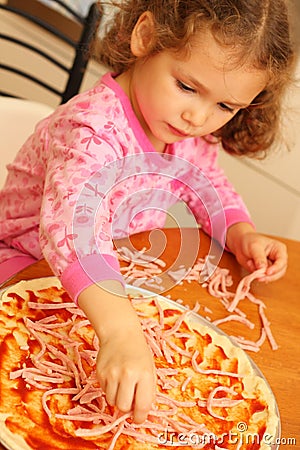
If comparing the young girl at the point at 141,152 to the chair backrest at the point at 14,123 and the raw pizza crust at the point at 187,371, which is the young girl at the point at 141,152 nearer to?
the raw pizza crust at the point at 187,371

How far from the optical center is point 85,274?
3.33 feet

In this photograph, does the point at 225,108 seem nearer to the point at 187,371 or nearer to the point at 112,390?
the point at 187,371

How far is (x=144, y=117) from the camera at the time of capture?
1.38 meters

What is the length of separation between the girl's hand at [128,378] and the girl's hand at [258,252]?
2.01 ft

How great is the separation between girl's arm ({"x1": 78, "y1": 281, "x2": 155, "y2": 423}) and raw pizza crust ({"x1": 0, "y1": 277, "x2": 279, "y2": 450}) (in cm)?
9

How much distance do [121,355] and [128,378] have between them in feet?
0.12

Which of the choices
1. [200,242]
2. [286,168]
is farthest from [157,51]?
[286,168]

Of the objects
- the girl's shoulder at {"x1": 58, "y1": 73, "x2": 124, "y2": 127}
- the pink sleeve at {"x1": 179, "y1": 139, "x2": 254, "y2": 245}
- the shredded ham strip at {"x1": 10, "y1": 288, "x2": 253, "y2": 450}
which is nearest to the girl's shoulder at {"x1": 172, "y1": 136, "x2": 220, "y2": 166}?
the pink sleeve at {"x1": 179, "y1": 139, "x2": 254, "y2": 245}

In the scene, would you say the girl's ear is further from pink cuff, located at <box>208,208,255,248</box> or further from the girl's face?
pink cuff, located at <box>208,208,255,248</box>

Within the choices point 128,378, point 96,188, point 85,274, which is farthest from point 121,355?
point 96,188

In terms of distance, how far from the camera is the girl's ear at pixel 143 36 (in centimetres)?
134

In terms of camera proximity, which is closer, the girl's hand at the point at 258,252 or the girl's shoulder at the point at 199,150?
the girl's hand at the point at 258,252

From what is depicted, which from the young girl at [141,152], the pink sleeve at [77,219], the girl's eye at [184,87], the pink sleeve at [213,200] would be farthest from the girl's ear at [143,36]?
the pink sleeve at [213,200]

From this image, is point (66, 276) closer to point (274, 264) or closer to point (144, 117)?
point (144, 117)
